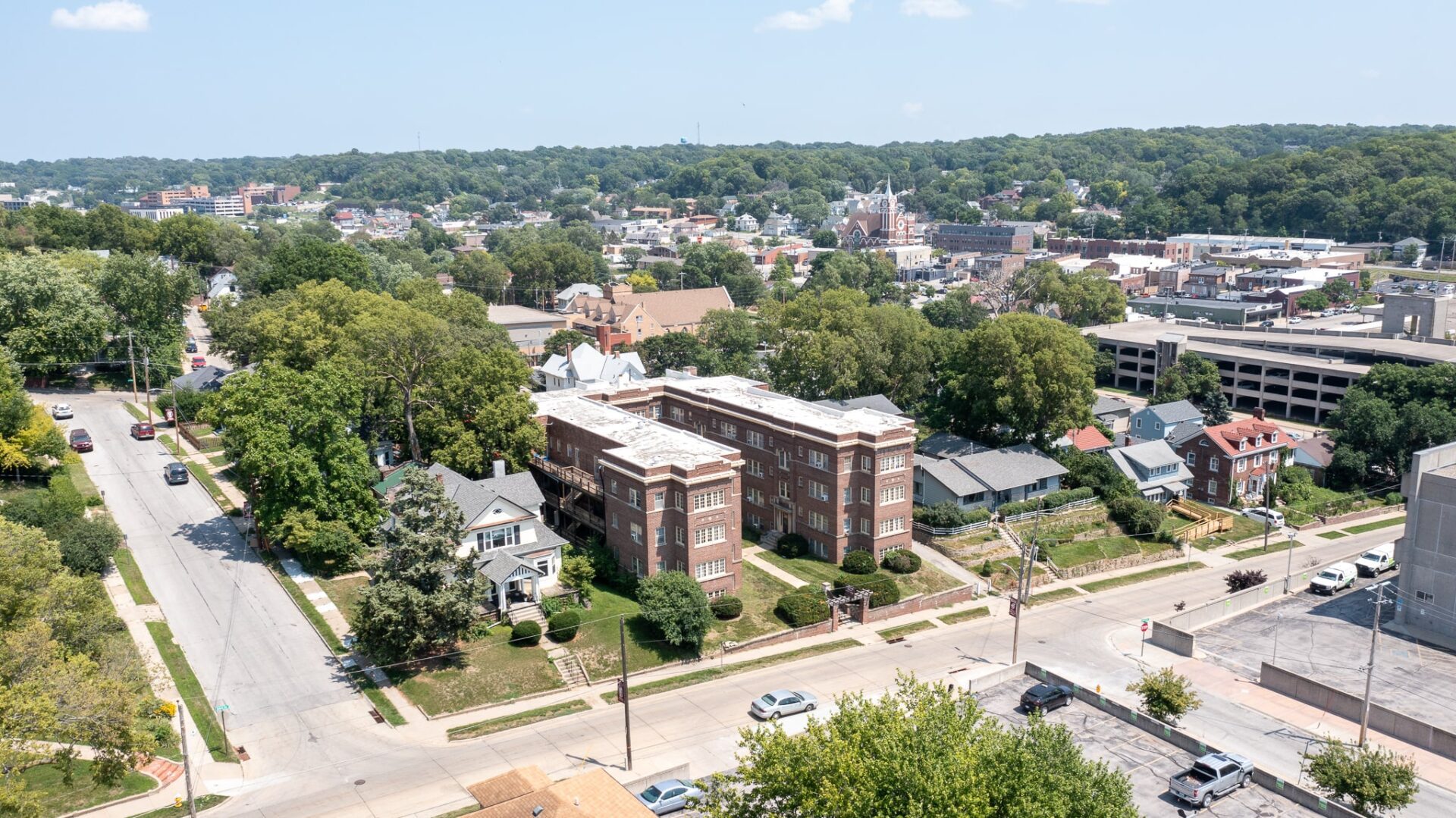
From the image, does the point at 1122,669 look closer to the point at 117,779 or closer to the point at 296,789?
the point at 296,789

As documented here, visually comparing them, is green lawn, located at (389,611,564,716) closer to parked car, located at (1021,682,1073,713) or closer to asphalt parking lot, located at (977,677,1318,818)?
asphalt parking lot, located at (977,677,1318,818)

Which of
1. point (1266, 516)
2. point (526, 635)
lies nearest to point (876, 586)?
point (526, 635)

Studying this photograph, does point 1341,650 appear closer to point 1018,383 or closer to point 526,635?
point 1018,383

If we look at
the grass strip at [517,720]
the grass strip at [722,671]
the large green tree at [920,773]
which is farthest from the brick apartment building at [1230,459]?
the large green tree at [920,773]

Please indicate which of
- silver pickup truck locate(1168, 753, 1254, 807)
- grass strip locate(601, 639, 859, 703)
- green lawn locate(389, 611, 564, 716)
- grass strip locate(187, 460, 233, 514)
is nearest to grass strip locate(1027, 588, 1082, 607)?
grass strip locate(601, 639, 859, 703)

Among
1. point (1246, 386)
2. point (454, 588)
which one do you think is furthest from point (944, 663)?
point (1246, 386)
